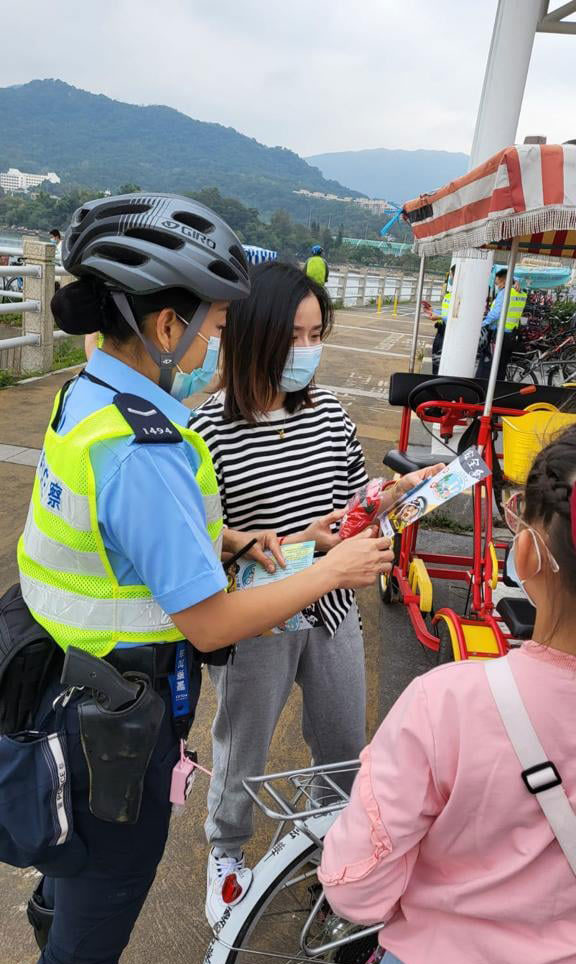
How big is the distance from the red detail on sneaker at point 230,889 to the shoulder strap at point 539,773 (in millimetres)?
1119

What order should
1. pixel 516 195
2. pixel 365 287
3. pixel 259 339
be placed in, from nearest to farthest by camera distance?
pixel 259 339 → pixel 516 195 → pixel 365 287

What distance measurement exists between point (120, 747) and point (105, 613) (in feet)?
0.83

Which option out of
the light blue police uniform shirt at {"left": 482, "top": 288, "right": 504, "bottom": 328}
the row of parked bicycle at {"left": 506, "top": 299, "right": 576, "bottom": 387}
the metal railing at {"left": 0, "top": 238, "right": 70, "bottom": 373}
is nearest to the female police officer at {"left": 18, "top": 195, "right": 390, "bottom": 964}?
the metal railing at {"left": 0, "top": 238, "right": 70, "bottom": 373}

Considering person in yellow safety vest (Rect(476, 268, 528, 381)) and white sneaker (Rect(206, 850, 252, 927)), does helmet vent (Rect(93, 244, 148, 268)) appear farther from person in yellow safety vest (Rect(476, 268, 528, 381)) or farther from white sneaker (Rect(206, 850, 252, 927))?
person in yellow safety vest (Rect(476, 268, 528, 381))

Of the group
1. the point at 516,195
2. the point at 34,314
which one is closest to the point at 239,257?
the point at 516,195

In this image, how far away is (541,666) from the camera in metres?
0.91

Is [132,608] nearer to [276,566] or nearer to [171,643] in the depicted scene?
[171,643]

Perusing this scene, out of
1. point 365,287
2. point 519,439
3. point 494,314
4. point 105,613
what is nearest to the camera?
point 105,613

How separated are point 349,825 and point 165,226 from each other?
1153 millimetres

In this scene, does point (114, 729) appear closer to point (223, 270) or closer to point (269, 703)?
point (269, 703)

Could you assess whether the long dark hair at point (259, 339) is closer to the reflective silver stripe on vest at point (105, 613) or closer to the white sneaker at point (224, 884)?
the reflective silver stripe on vest at point (105, 613)

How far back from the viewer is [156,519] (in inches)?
45.4

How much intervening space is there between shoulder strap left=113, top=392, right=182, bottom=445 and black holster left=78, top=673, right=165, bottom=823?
47cm

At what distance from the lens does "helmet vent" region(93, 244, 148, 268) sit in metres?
1.28
